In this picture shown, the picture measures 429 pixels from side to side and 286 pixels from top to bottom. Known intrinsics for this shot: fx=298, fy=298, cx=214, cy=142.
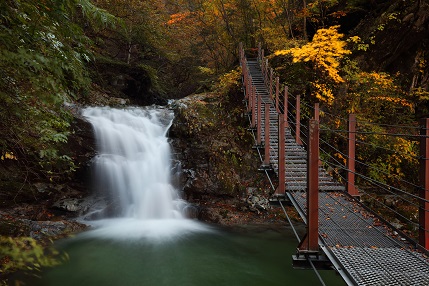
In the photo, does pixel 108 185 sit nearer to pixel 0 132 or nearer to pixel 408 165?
pixel 0 132

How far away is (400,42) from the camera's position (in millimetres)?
9008

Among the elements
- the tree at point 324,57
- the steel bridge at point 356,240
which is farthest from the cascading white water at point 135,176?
the tree at point 324,57

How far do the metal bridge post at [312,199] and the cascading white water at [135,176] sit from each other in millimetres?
5198

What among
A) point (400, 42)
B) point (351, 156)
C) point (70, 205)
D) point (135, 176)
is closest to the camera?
point (351, 156)

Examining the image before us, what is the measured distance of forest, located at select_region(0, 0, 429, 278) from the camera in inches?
111

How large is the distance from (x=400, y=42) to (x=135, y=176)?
29.9ft

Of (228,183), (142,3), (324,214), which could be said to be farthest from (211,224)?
(142,3)

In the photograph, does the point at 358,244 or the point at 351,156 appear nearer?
the point at 358,244

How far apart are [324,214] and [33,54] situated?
342cm

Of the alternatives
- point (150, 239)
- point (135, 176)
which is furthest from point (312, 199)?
point (135, 176)

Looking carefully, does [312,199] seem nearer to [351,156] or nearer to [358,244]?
[358,244]

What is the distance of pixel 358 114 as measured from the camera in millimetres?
8906

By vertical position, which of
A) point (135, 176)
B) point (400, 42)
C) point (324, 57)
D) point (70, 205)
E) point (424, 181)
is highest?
point (400, 42)

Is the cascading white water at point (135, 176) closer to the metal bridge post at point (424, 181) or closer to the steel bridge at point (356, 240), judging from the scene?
the steel bridge at point (356, 240)
